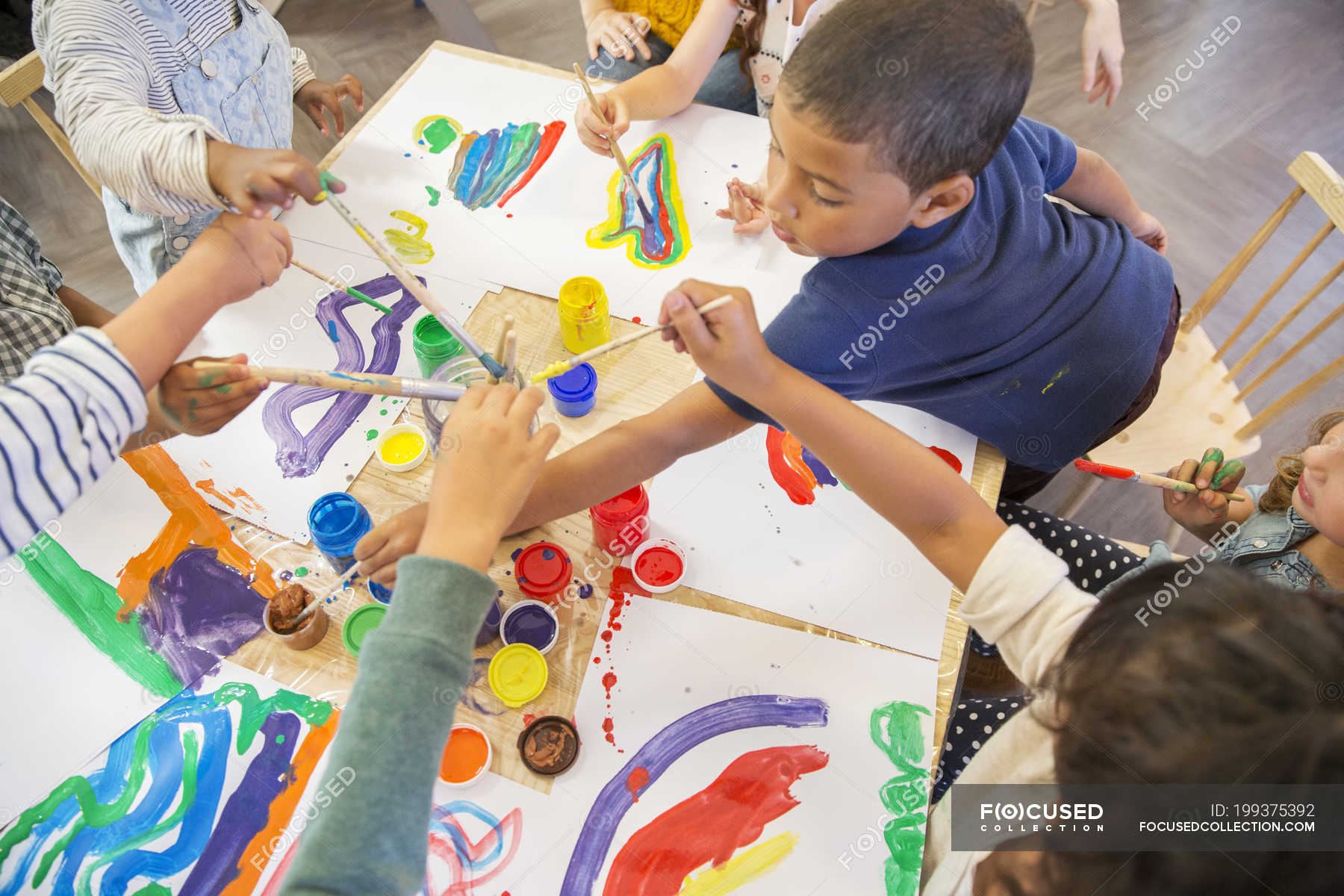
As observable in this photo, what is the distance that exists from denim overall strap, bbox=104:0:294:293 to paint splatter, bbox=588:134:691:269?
1.98 feet

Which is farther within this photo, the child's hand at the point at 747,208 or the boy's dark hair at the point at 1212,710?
the child's hand at the point at 747,208

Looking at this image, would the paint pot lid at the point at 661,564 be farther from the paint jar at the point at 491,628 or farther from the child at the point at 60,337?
the child at the point at 60,337

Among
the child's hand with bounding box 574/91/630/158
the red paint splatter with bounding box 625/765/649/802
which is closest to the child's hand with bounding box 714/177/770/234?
the child's hand with bounding box 574/91/630/158

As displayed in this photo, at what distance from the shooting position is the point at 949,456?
1.08 metres

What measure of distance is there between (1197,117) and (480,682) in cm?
293

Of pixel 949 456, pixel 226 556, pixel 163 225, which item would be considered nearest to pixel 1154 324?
pixel 949 456

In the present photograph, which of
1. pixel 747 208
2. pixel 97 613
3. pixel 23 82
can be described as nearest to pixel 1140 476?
pixel 747 208

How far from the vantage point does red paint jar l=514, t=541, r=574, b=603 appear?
0.96m

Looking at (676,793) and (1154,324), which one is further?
(1154,324)

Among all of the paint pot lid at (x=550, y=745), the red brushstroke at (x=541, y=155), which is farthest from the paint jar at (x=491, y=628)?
the red brushstroke at (x=541, y=155)

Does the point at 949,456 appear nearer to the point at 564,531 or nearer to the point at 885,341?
the point at 885,341

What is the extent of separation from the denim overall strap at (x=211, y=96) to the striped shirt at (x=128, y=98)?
0.05 feet

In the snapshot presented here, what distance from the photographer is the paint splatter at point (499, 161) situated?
1.34 metres

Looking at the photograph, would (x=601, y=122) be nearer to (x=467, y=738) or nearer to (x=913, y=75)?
(x=913, y=75)
